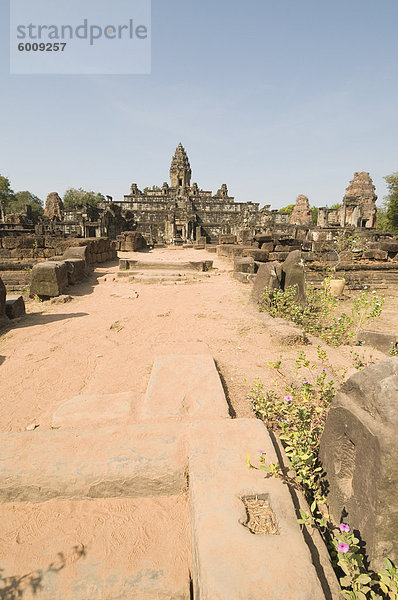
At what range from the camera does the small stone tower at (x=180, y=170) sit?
155 ft

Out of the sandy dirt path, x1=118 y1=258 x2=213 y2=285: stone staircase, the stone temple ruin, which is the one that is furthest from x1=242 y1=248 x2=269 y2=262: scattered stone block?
the sandy dirt path

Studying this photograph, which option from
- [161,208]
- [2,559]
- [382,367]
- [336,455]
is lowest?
[2,559]

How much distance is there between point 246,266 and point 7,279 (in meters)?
6.79

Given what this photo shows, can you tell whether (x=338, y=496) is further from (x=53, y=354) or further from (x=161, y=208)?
(x=161, y=208)

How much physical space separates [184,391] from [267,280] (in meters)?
3.69

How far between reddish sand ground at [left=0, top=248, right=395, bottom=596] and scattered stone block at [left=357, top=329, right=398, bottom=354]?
32 cm

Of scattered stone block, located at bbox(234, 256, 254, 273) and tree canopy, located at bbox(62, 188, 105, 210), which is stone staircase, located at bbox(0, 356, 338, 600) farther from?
tree canopy, located at bbox(62, 188, 105, 210)

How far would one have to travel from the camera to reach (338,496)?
57.6 inches

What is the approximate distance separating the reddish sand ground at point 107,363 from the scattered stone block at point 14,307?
6.7 inches

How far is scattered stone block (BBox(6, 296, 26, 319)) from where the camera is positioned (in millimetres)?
4996

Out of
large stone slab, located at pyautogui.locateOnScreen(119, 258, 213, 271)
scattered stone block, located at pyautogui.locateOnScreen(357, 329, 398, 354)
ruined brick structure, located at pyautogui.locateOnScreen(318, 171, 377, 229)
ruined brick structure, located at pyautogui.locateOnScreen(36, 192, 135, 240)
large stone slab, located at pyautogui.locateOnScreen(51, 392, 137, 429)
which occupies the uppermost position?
ruined brick structure, located at pyautogui.locateOnScreen(318, 171, 377, 229)

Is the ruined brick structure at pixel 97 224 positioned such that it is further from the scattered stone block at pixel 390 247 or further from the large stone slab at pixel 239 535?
the large stone slab at pixel 239 535

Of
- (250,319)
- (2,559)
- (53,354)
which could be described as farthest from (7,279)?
(2,559)

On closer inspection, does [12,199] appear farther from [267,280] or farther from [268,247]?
[267,280]
